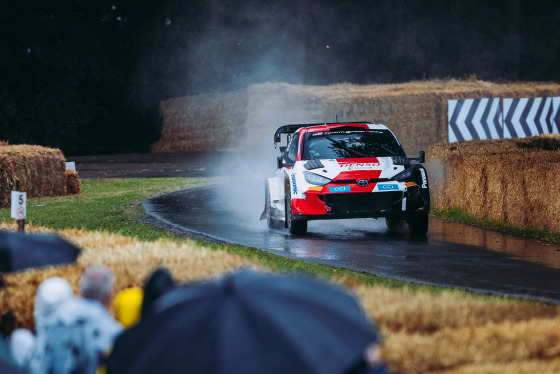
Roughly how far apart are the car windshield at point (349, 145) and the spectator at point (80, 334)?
10.5 m

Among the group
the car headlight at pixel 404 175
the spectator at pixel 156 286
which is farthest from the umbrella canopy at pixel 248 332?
the car headlight at pixel 404 175

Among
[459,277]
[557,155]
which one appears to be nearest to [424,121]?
[557,155]

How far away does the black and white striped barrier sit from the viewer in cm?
3516

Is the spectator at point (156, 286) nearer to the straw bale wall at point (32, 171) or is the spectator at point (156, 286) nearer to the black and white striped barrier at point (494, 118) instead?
the straw bale wall at point (32, 171)

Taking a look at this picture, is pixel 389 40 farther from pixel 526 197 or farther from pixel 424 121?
pixel 526 197

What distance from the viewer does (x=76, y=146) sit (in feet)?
152

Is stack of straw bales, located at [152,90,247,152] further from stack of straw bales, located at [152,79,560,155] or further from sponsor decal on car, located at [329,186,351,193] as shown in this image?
sponsor decal on car, located at [329,186,351,193]

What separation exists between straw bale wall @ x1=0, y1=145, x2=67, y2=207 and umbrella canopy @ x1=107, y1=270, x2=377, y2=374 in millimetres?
19113

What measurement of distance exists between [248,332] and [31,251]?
322cm

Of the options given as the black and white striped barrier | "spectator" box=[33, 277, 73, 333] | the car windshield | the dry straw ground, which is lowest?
the dry straw ground

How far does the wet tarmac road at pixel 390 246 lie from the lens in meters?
10.8

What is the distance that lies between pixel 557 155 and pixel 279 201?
450cm

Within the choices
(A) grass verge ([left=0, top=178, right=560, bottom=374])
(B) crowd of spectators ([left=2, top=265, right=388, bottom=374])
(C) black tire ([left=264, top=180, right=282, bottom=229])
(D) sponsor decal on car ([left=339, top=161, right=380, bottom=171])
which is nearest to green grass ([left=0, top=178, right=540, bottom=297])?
(A) grass verge ([left=0, top=178, right=560, bottom=374])

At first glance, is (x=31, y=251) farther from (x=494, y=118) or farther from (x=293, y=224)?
(x=494, y=118)
